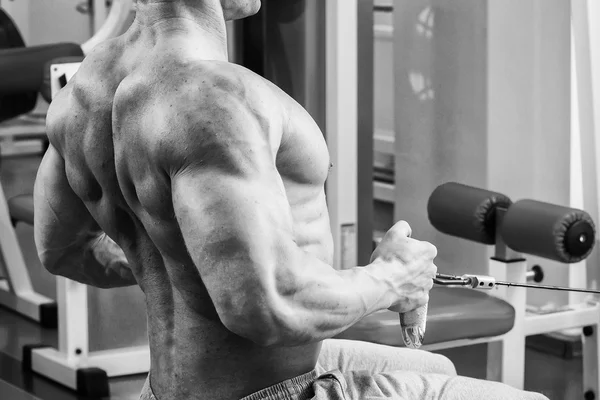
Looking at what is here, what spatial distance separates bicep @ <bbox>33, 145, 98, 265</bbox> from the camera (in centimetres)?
173

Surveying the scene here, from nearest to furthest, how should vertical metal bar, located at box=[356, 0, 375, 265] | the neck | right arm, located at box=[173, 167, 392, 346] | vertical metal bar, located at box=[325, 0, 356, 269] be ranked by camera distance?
right arm, located at box=[173, 167, 392, 346] < the neck < vertical metal bar, located at box=[325, 0, 356, 269] < vertical metal bar, located at box=[356, 0, 375, 265]

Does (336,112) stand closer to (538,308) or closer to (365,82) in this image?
(365,82)

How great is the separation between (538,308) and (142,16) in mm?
2808

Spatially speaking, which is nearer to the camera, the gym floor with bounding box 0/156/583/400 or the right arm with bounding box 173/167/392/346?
the right arm with bounding box 173/167/392/346

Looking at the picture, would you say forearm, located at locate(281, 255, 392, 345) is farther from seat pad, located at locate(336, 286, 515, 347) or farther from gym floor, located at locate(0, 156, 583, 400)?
gym floor, located at locate(0, 156, 583, 400)

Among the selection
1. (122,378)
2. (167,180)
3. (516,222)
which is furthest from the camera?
(122,378)

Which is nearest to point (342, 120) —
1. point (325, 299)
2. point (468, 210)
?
point (468, 210)

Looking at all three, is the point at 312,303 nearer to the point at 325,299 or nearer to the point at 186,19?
the point at 325,299

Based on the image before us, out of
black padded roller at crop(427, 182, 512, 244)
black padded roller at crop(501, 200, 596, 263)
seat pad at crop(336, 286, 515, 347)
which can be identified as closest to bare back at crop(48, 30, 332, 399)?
seat pad at crop(336, 286, 515, 347)

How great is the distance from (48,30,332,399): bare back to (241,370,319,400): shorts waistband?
0.03 feet

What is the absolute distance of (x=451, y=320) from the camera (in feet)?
9.45

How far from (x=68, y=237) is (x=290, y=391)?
472 mm

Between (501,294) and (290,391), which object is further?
(501,294)

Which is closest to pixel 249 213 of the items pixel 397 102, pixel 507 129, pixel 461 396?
pixel 461 396
